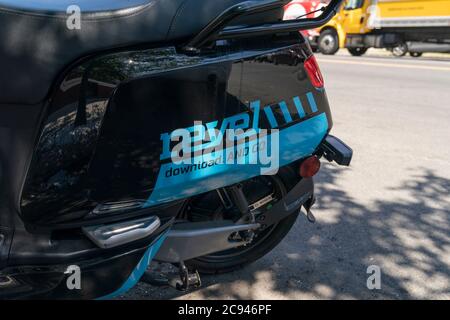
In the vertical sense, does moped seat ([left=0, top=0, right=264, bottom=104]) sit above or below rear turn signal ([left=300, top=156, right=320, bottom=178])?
above

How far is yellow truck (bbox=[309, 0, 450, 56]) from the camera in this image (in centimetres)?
1523

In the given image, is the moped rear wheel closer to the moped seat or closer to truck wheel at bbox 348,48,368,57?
the moped seat

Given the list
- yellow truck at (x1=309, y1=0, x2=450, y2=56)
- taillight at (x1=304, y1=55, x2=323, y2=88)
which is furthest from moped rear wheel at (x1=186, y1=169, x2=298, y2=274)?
yellow truck at (x1=309, y1=0, x2=450, y2=56)

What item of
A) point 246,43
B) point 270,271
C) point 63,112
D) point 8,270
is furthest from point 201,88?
point 270,271

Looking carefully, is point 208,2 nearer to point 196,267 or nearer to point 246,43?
point 246,43

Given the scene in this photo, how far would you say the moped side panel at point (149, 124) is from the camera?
1810 millimetres

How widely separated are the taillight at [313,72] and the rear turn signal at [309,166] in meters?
0.37

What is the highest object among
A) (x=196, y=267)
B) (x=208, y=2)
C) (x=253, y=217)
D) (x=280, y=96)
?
(x=208, y=2)

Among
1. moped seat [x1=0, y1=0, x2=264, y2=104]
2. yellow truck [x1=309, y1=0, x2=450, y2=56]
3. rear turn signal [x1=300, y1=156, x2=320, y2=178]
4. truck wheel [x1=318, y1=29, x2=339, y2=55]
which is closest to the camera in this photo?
moped seat [x1=0, y1=0, x2=264, y2=104]

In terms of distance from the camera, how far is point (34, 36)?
1.72 meters

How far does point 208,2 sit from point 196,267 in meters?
1.40

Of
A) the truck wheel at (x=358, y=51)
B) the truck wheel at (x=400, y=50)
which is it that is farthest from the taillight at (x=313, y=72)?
the truck wheel at (x=358, y=51)

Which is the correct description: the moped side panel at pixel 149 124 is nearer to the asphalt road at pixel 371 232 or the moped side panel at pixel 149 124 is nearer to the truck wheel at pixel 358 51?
the asphalt road at pixel 371 232
